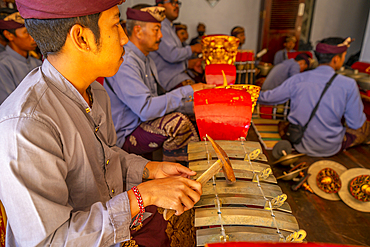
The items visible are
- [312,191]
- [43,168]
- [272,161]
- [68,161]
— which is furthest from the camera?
[272,161]

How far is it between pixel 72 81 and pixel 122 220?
58 centimetres

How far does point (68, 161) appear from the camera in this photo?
2.76 feet

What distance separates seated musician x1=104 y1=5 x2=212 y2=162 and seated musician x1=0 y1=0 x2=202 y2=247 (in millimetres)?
936

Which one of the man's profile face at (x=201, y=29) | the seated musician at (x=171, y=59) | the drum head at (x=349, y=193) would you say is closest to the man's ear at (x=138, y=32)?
the seated musician at (x=171, y=59)

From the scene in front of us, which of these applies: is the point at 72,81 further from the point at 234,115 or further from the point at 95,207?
the point at 234,115

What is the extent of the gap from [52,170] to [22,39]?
2.96m

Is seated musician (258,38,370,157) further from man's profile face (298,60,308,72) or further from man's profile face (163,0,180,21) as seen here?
man's profile face (163,0,180,21)

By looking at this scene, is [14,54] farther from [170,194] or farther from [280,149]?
[280,149]

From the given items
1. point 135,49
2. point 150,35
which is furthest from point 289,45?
point 135,49

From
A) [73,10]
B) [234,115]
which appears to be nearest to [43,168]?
[73,10]

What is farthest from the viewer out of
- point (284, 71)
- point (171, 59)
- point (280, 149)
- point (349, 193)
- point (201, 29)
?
point (201, 29)

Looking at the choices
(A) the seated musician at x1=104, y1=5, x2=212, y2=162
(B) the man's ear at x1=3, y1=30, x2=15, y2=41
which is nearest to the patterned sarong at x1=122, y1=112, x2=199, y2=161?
(A) the seated musician at x1=104, y1=5, x2=212, y2=162

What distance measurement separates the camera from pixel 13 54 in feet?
9.68

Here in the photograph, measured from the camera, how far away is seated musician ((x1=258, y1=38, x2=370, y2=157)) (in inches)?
106
